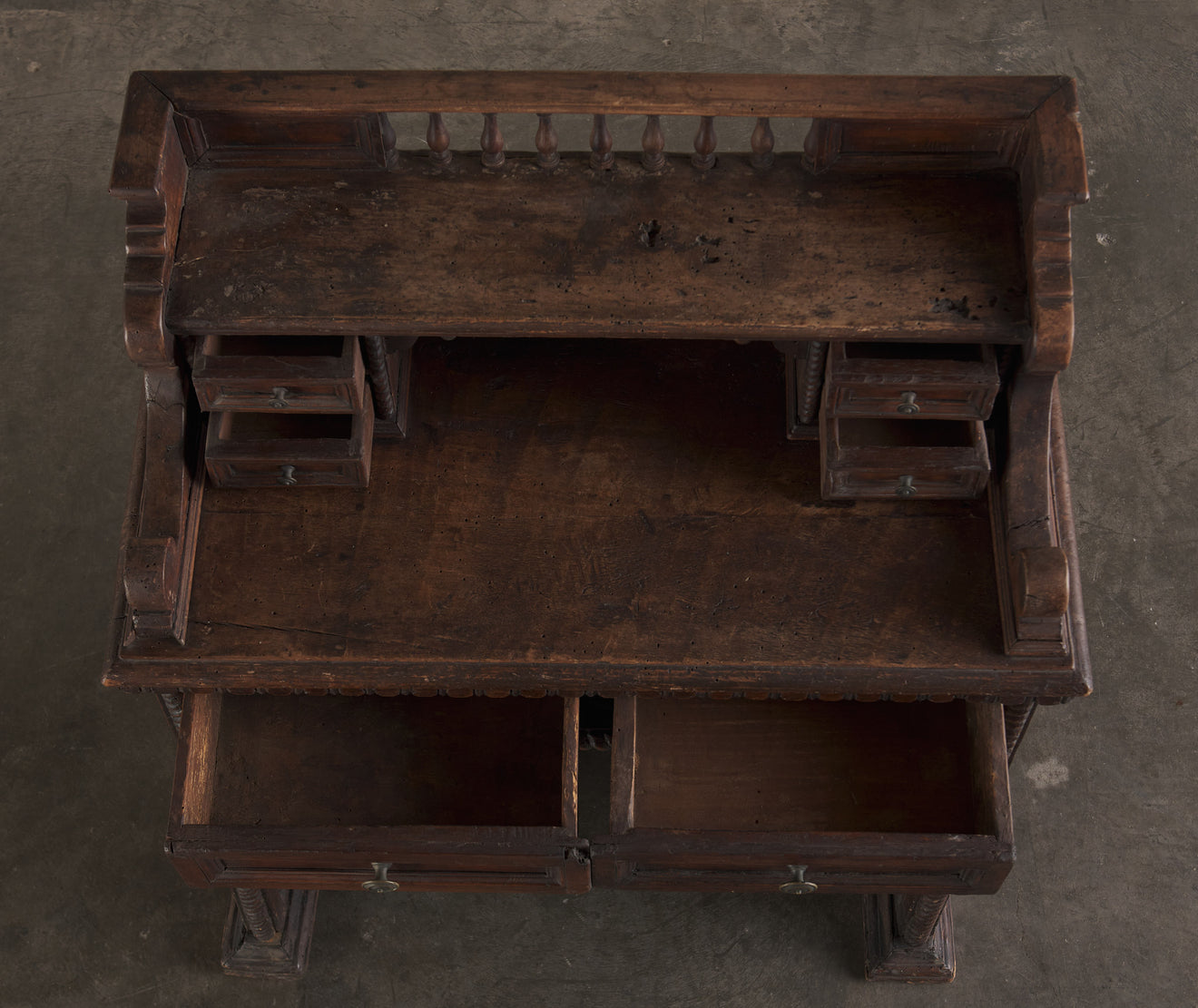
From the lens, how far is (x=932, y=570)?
3061 millimetres

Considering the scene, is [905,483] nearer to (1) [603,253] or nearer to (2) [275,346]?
(1) [603,253]

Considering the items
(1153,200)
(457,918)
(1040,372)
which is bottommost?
(457,918)

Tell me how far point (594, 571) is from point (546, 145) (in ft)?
2.88

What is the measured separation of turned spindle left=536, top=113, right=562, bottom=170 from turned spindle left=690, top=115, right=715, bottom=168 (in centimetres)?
28

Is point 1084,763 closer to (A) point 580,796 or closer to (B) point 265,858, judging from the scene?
(A) point 580,796

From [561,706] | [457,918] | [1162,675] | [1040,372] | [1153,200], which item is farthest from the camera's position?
[1153,200]

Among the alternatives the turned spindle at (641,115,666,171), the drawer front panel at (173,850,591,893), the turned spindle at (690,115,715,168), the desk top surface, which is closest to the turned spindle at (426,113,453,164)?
the turned spindle at (641,115,666,171)

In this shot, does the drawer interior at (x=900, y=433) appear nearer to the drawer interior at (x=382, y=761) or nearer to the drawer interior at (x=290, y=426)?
the drawer interior at (x=382, y=761)

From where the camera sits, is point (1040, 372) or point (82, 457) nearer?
point (1040, 372)

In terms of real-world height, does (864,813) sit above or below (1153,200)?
below

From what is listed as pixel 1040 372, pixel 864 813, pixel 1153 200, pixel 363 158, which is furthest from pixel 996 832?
pixel 1153 200

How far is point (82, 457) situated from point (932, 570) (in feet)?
8.79

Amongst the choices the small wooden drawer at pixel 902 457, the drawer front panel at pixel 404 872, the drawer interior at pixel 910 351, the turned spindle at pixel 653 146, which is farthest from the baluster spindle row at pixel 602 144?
the drawer front panel at pixel 404 872

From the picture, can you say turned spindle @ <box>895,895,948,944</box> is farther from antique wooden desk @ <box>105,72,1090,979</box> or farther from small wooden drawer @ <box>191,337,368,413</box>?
small wooden drawer @ <box>191,337,368,413</box>
